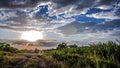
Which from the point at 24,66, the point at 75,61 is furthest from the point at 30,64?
the point at 75,61

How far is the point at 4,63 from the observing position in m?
9.20

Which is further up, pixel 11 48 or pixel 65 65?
pixel 11 48

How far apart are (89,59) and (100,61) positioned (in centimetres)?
51

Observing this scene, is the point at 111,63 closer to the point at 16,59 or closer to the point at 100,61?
the point at 100,61

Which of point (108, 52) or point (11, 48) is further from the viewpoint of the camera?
point (11, 48)

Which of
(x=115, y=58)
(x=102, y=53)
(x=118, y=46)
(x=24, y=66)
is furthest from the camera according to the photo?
(x=118, y=46)

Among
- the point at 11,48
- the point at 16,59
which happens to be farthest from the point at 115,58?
the point at 11,48

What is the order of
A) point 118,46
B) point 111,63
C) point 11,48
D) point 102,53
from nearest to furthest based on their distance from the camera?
point 111,63 → point 102,53 → point 118,46 → point 11,48

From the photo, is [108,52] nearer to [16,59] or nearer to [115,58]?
[115,58]

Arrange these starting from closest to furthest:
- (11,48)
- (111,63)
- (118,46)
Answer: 1. (111,63)
2. (118,46)
3. (11,48)

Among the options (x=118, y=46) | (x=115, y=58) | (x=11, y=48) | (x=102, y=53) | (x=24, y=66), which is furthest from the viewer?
(x=11, y=48)

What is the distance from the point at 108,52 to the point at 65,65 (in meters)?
3.10

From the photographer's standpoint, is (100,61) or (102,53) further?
(102,53)

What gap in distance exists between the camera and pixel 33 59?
9.35m
